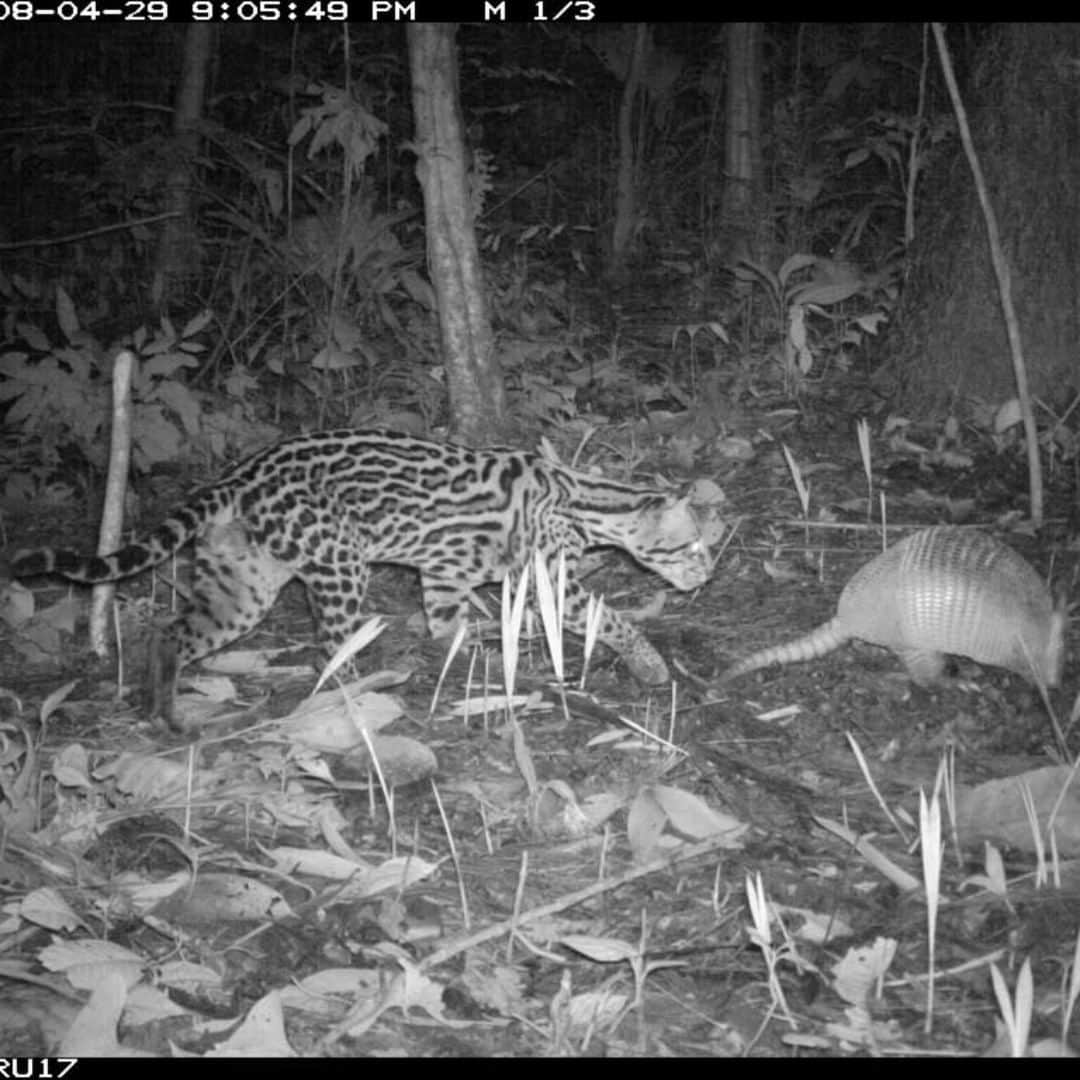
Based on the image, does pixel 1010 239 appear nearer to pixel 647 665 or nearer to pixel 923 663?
pixel 923 663

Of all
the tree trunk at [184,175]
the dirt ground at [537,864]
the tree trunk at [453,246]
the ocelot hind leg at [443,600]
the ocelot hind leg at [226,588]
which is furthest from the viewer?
the tree trunk at [184,175]

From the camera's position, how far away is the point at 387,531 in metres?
6.69

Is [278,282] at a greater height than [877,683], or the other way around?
[278,282]

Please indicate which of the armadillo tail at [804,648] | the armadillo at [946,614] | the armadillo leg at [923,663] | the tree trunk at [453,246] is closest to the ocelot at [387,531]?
the armadillo tail at [804,648]

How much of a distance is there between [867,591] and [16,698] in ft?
11.7

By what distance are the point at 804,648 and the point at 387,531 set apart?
1.97 m

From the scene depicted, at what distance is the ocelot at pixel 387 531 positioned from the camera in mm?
6238

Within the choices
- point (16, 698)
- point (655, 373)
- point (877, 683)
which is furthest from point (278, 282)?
point (877, 683)

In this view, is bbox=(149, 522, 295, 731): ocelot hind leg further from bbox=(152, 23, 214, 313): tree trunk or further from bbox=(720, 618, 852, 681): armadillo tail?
bbox=(152, 23, 214, 313): tree trunk

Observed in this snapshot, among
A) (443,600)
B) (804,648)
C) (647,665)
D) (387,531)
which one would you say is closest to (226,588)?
(387,531)

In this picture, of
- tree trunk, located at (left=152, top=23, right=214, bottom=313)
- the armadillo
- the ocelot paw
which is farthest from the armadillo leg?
tree trunk, located at (left=152, top=23, right=214, bottom=313)

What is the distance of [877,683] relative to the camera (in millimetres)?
6031

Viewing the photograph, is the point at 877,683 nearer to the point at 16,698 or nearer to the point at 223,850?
the point at 223,850

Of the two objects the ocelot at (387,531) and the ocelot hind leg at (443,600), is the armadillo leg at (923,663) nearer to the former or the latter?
the ocelot at (387,531)
